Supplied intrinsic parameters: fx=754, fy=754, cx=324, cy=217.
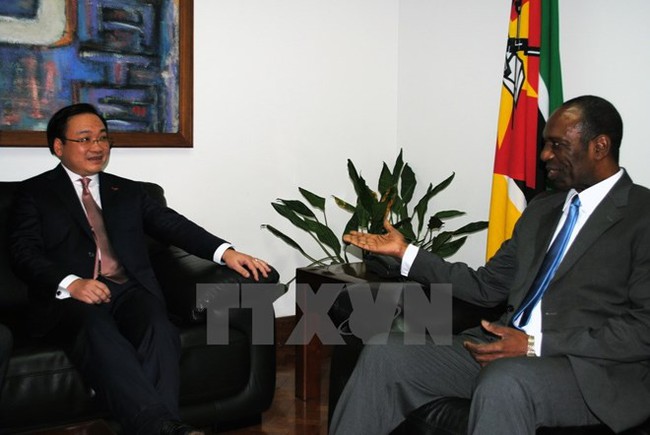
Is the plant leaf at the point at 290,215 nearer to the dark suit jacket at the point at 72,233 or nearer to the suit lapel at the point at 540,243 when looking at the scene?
the dark suit jacket at the point at 72,233

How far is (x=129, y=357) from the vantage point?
2.40 m

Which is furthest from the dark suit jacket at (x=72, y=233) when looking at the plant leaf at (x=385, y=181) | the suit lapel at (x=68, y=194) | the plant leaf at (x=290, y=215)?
the plant leaf at (x=385, y=181)

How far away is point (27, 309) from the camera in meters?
2.78

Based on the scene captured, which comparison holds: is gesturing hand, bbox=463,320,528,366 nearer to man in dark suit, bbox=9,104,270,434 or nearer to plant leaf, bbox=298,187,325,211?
man in dark suit, bbox=9,104,270,434

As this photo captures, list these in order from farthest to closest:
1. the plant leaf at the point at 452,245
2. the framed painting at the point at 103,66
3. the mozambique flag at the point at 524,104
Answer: the plant leaf at the point at 452,245
the framed painting at the point at 103,66
the mozambique flag at the point at 524,104

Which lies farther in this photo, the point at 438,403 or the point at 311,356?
the point at 311,356

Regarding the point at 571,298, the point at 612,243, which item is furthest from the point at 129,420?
the point at 612,243

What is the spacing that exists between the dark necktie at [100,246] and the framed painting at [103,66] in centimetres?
51

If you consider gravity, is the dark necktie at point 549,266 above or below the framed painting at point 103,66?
below

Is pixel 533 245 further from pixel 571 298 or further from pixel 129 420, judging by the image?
pixel 129 420

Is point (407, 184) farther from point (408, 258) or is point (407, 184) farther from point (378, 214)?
point (408, 258)

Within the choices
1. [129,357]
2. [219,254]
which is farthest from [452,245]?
[129,357]

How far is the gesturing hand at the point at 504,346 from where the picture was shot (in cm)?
199

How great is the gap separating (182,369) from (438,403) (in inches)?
38.0
